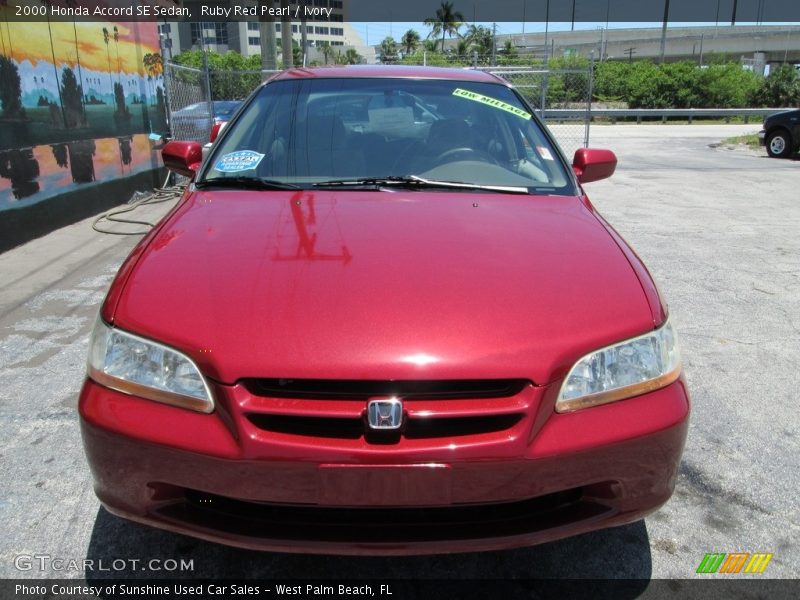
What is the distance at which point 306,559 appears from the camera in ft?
7.17

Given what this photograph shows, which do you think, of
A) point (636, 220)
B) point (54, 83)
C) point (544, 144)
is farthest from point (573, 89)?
point (544, 144)

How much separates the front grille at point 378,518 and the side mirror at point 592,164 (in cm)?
210

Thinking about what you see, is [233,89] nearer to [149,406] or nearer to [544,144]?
[544,144]

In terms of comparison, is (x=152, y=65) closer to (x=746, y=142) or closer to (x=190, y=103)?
(x=190, y=103)

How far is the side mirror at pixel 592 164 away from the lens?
3.44 m

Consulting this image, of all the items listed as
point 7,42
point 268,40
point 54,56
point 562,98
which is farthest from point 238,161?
point 562,98

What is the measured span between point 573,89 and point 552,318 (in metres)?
→ 30.2

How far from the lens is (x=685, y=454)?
9.21 feet

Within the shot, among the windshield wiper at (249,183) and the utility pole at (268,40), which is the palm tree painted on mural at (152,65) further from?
the windshield wiper at (249,183)

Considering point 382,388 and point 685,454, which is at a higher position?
point 382,388

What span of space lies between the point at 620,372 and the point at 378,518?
79cm

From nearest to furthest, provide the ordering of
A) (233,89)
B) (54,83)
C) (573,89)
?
1. (54,83)
2. (233,89)
3. (573,89)

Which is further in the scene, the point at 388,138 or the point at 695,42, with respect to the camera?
the point at 695,42

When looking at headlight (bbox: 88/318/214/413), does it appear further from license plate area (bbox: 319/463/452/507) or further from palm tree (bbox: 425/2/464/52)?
palm tree (bbox: 425/2/464/52)
